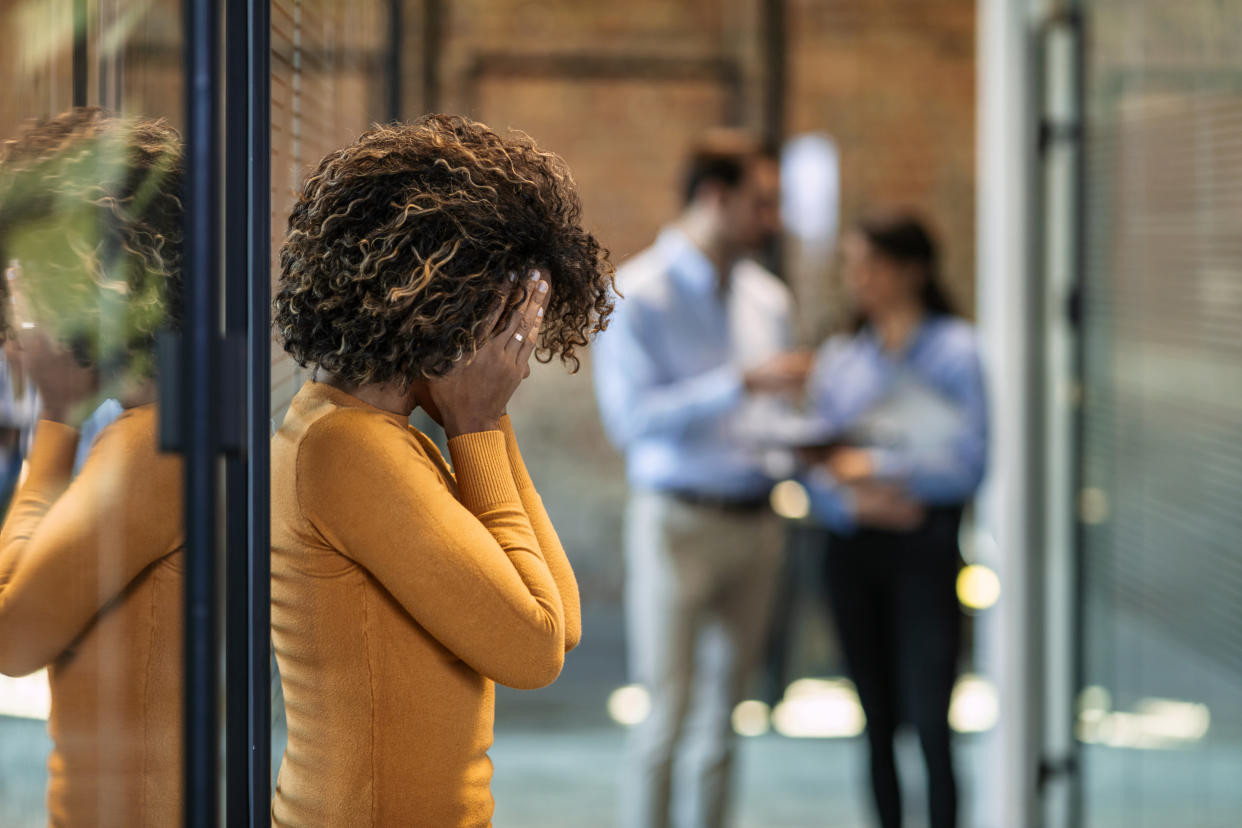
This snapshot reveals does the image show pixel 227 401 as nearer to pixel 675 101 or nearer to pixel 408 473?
pixel 408 473

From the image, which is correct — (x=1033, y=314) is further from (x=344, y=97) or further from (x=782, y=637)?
(x=344, y=97)

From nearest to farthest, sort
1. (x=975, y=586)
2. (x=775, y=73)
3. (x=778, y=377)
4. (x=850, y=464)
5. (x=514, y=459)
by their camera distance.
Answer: (x=514, y=459) → (x=778, y=377) → (x=850, y=464) → (x=775, y=73) → (x=975, y=586)

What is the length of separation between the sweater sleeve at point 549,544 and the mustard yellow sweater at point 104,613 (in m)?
0.25

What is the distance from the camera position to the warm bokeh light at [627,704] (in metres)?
3.39

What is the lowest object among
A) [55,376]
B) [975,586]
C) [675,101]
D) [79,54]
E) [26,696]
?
[975,586]

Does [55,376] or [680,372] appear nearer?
[55,376]

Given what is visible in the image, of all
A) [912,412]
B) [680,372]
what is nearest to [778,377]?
[680,372]

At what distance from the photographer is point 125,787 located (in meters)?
0.81

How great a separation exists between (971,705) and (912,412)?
4.26 feet

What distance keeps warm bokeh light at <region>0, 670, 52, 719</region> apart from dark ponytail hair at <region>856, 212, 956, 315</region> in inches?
84.6

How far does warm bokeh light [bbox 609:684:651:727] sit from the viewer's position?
11.1ft

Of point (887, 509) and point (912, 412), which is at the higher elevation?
point (912, 412)

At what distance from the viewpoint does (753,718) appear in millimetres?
3512

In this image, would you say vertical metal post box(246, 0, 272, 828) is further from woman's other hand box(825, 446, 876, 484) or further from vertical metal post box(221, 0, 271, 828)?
woman's other hand box(825, 446, 876, 484)
